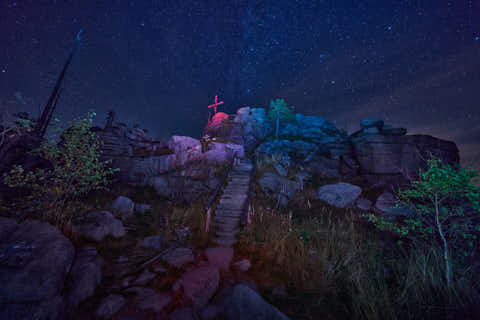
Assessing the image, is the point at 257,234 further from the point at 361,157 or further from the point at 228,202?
the point at 361,157

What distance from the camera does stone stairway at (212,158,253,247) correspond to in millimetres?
6011

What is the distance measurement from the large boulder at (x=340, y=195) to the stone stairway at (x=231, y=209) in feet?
19.2

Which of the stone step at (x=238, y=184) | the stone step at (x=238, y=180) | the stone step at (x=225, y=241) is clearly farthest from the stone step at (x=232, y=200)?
the stone step at (x=225, y=241)

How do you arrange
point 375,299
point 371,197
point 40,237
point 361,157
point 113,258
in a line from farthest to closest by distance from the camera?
point 361,157 < point 371,197 < point 113,258 < point 40,237 < point 375,299

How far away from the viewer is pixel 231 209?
25.8ft

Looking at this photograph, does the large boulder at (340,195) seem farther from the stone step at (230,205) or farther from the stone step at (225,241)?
the stone step at (225,241)

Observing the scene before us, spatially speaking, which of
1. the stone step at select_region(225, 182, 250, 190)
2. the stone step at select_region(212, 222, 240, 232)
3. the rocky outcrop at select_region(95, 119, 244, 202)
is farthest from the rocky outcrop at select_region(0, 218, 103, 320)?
the rocky outcrop at select_region(95, 119, 244, 202)

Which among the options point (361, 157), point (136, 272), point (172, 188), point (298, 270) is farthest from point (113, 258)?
point (361, 157)

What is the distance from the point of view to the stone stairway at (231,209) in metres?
6.01

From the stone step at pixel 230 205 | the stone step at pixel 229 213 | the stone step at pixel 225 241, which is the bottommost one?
the stone step at pixel 225 241

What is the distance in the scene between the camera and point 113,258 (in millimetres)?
4172

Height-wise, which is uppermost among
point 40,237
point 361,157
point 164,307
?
point 361,157

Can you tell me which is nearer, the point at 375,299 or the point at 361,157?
the point at 375,299

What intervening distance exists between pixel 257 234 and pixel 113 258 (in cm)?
396
